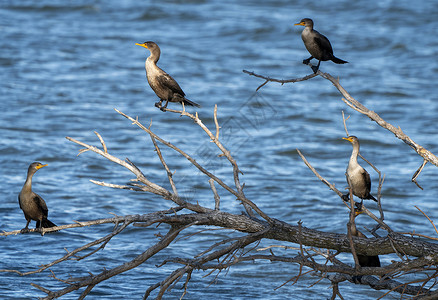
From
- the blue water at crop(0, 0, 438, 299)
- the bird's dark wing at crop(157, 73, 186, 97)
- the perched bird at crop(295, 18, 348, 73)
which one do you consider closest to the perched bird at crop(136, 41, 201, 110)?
the bird's dark wing at crop(157, 73, 186, 97)

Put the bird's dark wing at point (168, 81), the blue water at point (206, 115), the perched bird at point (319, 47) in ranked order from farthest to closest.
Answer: the blue water at point (206, 115), the perched bird at point (319, 47), the bird's dark wing at point (168, 81)

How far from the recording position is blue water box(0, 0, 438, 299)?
11203mm

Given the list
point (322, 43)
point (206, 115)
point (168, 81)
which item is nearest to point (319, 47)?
point (322, 43)

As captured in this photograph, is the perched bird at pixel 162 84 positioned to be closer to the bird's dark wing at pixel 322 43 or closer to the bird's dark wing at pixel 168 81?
the bird's dark wing at pixel 168 81

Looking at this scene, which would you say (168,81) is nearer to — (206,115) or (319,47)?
(319,47)

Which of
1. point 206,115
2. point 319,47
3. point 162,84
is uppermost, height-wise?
point 319,47

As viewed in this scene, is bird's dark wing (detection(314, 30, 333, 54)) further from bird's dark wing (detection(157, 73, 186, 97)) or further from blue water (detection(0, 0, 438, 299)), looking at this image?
blue water (detection(0, 0, 438, 299))

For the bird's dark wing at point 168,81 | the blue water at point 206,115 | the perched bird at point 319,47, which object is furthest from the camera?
the blue water at point 206,115

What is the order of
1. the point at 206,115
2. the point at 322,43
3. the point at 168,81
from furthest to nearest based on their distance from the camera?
the point at 206,115, the point at 322,43, the point at 168,81

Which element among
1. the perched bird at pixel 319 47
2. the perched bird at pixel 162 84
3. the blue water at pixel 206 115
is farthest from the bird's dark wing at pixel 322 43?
the blue water at pixel 206 115

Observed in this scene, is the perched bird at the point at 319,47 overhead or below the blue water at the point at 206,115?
overhead

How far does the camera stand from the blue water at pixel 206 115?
11.2 m

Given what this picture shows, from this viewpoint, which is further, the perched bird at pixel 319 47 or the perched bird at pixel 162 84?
the perched bird at pixel 319 47

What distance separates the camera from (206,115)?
65.8 ft
